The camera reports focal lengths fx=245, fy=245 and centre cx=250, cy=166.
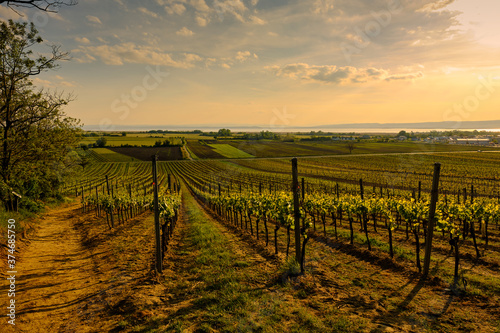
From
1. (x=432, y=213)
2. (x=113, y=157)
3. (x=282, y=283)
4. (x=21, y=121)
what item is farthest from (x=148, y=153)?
(x=432, y=213)

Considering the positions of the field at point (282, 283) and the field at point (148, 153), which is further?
the field at point (148, 153)

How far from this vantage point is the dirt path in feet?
22.9

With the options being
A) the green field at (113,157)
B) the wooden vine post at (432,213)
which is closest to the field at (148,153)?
the green field at (113,157)

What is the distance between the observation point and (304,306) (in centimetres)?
724

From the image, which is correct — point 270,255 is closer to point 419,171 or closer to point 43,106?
point 43,106

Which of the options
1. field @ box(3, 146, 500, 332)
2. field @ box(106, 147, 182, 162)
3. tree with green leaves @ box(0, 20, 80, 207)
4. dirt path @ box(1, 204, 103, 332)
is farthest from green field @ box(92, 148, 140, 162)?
field @ box(3, 146, 500, 332)

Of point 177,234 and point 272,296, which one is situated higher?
point 272,296

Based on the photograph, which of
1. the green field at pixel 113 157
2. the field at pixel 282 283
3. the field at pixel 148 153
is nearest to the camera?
the field at pixel 282 283

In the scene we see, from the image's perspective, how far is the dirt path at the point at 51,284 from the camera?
699cm

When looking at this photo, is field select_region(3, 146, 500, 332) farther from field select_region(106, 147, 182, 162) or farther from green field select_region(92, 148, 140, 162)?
field select_region(106, 147, 182, 162)

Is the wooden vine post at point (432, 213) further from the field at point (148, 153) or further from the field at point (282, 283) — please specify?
the field at point (148, 153)

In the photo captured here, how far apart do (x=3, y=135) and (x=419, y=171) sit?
246ft

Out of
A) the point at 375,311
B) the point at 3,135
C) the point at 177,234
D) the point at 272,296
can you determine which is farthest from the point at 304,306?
the point at 3,135

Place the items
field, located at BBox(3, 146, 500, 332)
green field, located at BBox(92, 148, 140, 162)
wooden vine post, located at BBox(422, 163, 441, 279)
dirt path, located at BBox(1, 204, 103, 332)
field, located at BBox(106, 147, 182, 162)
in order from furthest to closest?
1. field, located at BBox(106, 147, 182, 162)
2. green field, located at BBox(92, 148, 140, 162)
3. wooden vine post, located at BBox(422, 163, 441, 279)
4. dirt path, located at BBox(1, 204, 103, 332)
5. field, located at BBox(3, 146, 500, 332)
